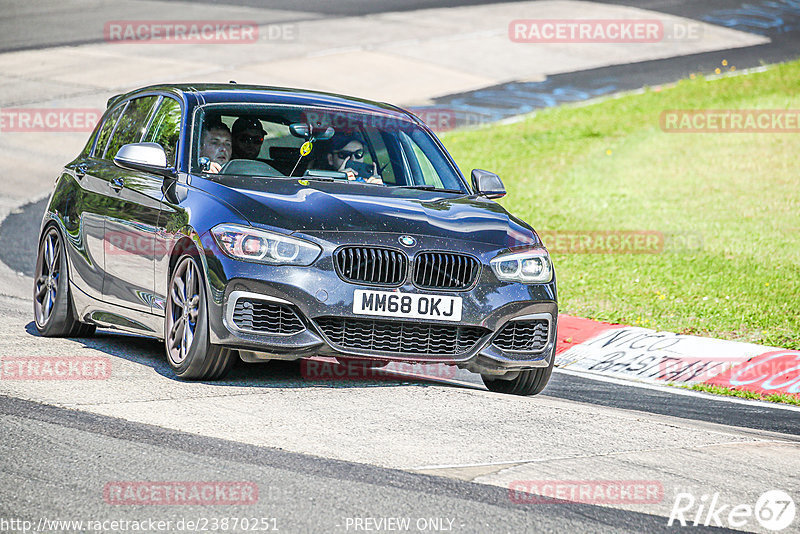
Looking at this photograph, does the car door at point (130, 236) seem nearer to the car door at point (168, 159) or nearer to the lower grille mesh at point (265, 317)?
the car door at point (168, 159)

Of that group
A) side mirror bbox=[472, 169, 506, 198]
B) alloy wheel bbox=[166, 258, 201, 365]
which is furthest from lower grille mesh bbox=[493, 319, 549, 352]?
alloy wheel bbox=[166, 258, 201, 365]

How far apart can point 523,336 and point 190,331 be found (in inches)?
75.2

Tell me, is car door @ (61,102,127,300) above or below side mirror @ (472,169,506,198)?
below

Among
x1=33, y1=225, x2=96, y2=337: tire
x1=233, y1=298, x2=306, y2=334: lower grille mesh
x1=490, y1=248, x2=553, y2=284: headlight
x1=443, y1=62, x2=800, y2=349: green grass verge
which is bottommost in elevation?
x1=443, y1=62, x2=800, y2=349: green grass verge

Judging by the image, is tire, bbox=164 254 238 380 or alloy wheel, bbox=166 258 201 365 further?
alloy wheel, bbox=166 258 201 365

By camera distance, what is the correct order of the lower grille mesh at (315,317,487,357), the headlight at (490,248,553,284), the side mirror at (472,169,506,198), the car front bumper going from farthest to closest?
the side mirror at (472,169,506,198) < the headlight at (490,248,553,284) < the lower grille mesh at (315,317,487,357) < the car front bumper

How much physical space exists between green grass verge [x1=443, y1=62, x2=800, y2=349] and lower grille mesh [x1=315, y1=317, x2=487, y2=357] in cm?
392

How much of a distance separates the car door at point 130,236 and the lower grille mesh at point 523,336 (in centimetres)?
214

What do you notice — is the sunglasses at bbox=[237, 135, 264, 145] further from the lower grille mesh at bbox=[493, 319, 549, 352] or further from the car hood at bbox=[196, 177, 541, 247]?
the lower grille mesh at bbox=[493, 319, 549, 352]

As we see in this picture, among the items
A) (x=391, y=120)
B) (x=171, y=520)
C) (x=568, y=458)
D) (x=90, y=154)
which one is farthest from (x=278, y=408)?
(x=90, y=154)

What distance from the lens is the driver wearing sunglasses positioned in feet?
27.5

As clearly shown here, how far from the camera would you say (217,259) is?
7.05 meters

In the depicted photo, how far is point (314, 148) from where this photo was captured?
843cm

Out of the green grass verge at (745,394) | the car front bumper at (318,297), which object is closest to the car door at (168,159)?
the car front bumper at (318,297)
